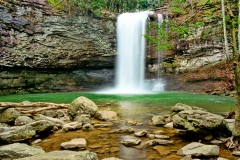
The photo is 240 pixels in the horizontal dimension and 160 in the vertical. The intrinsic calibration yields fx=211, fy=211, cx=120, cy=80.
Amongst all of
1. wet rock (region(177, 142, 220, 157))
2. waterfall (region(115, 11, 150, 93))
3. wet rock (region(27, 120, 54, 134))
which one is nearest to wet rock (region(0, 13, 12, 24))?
waterfall (region(115, 11, 150, 93))

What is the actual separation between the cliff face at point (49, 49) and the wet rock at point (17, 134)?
17241 millimetres

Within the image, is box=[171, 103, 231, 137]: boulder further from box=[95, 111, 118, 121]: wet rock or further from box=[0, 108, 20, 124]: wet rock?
box=[0, 108, 20, 124]: wet rock

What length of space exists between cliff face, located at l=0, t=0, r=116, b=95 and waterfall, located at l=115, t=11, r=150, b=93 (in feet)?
3.70

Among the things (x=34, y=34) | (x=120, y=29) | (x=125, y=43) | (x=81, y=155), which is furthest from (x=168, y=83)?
(x=81, y=155)

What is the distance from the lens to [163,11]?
1009 inches

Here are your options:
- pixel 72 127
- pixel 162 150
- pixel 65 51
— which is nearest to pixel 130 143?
pixel 162 150

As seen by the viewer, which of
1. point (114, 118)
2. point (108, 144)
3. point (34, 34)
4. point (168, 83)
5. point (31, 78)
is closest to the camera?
point (108, 144)

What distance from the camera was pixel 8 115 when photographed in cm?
632

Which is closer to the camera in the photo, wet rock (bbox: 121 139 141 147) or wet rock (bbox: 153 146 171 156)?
wet rock (bbox: 153 146 171 156)

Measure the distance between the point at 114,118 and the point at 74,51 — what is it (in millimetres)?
16808

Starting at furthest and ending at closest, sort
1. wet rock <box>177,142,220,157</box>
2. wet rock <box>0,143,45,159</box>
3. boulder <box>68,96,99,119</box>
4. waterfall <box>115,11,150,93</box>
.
→ waterfall <box>115,11,150,93</box> → boulder <box>68,96,99,119</box> → wet rock <box>177,142,220,157</box> → wet rock <box>0,143,45,159</box>

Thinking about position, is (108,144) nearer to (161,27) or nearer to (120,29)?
(161,27)

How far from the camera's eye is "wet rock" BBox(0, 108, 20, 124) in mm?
6230

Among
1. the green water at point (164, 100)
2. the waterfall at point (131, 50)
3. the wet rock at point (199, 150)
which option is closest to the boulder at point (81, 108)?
the green water at point (164, 100)
